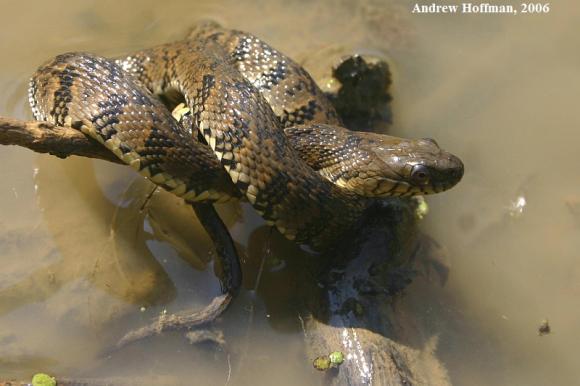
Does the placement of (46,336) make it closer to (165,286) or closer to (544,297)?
(165,286)

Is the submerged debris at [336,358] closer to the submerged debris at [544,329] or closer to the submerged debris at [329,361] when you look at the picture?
the submerged debris at [329,361]

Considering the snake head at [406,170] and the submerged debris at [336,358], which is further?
the snake head at [406,170]

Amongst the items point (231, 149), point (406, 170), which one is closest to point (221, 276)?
point (231, 149)

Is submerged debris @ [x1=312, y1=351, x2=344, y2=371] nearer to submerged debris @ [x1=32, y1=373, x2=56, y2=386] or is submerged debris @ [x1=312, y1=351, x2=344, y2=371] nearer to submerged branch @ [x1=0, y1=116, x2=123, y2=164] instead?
submerged debris @ [x1=32, y1=373, x2=56, y2=386]

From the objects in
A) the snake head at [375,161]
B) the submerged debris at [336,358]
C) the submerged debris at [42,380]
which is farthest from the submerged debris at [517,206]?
the submerged debris at [42,380]

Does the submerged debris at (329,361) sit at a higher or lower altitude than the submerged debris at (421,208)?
lower

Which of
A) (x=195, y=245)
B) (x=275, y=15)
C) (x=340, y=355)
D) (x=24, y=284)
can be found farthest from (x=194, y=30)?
(x=340, y=355)

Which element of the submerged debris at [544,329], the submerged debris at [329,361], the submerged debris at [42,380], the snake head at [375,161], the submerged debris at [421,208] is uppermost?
the snake head at [375,161]

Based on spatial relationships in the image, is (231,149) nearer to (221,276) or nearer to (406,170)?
(221,276)
